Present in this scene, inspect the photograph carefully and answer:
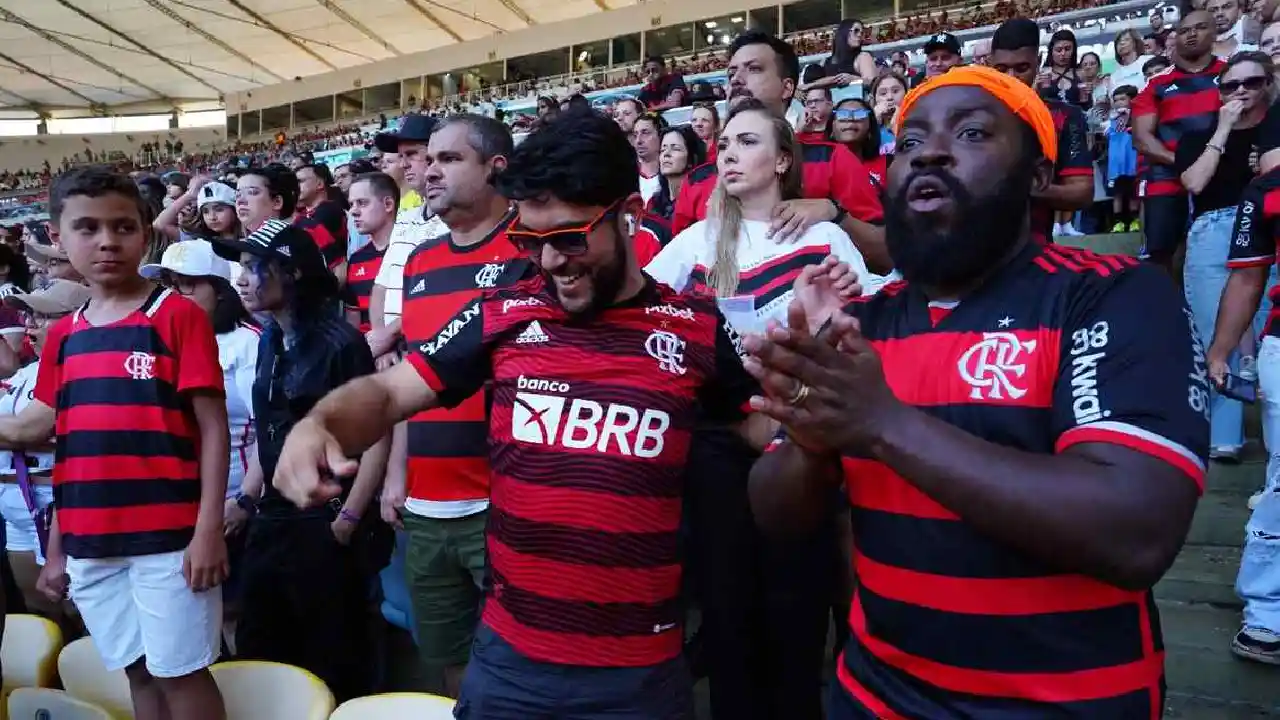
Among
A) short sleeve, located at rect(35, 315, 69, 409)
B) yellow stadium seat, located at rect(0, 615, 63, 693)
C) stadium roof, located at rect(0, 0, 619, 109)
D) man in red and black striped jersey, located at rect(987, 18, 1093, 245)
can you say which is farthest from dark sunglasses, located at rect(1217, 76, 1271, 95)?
stadium roof, located at rect(0, 0, 619, 109)

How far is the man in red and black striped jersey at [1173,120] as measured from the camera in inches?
187

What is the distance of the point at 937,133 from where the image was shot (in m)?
1.25

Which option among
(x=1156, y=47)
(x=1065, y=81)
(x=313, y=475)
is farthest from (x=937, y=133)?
(x=1156, y=47)

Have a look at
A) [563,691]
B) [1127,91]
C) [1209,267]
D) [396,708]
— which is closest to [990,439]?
[563,691]

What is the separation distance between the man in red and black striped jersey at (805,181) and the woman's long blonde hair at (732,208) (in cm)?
16

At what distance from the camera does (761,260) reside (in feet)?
8.21

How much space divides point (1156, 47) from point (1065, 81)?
222 centimetres

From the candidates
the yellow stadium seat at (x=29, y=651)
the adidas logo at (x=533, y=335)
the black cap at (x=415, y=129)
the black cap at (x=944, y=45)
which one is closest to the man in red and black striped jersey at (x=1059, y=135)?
the black cap at (x=944, y=45)

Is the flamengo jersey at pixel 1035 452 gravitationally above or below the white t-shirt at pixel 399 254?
below

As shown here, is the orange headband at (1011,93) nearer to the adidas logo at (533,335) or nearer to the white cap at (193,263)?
the adidas logo at (533,335)

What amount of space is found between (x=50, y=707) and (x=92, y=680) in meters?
0.28

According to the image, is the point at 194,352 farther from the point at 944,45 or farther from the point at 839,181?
the point at 944,45

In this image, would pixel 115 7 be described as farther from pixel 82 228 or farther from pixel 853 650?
pixel 853 650

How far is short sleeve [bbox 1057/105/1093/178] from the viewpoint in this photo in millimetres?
3268
